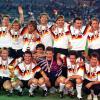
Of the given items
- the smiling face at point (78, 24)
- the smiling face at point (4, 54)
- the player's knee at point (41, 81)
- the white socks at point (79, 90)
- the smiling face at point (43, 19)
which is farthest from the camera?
the smiling face at point (43, 19)

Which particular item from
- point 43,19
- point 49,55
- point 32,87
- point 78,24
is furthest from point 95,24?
point 32,87

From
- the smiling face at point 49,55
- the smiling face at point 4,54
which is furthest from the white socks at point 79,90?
the smiling face at point 4,54

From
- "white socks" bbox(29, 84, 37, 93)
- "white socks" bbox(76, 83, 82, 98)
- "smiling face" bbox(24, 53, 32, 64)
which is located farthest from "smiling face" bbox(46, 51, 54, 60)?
"white socks" bbox(76, 83, 82, 98)

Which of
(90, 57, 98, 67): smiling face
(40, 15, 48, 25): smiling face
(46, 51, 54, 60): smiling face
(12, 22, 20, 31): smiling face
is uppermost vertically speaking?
(40, 15, 48, 25): smiling face

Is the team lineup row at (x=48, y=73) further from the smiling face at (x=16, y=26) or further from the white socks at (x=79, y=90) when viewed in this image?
the smiling face at (x=16, y=26)

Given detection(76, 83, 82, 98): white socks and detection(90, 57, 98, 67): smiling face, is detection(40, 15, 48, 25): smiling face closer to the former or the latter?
detection(90, 57, 98, 67): smiling face

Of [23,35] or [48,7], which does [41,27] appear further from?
[48,7]

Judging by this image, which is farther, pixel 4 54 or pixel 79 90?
pixel 4 54

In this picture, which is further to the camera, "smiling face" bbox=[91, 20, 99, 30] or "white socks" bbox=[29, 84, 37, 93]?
"smiling face" bbox=[91, 20, 99, 30]

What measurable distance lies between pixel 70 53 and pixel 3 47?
141 centimetres

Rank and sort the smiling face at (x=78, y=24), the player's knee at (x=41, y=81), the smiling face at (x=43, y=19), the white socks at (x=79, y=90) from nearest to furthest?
1. the white socks at (x=79, y=90)
2. the player's knee at (x=41, y=81)
3. the smiling face at (x=78, y=24)
4. the smiling face at (x=43, y=19)

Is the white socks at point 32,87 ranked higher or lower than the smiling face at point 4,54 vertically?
lower

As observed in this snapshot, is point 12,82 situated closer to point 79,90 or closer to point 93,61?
point 79,90

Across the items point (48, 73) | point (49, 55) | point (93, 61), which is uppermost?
point (49, 55)
